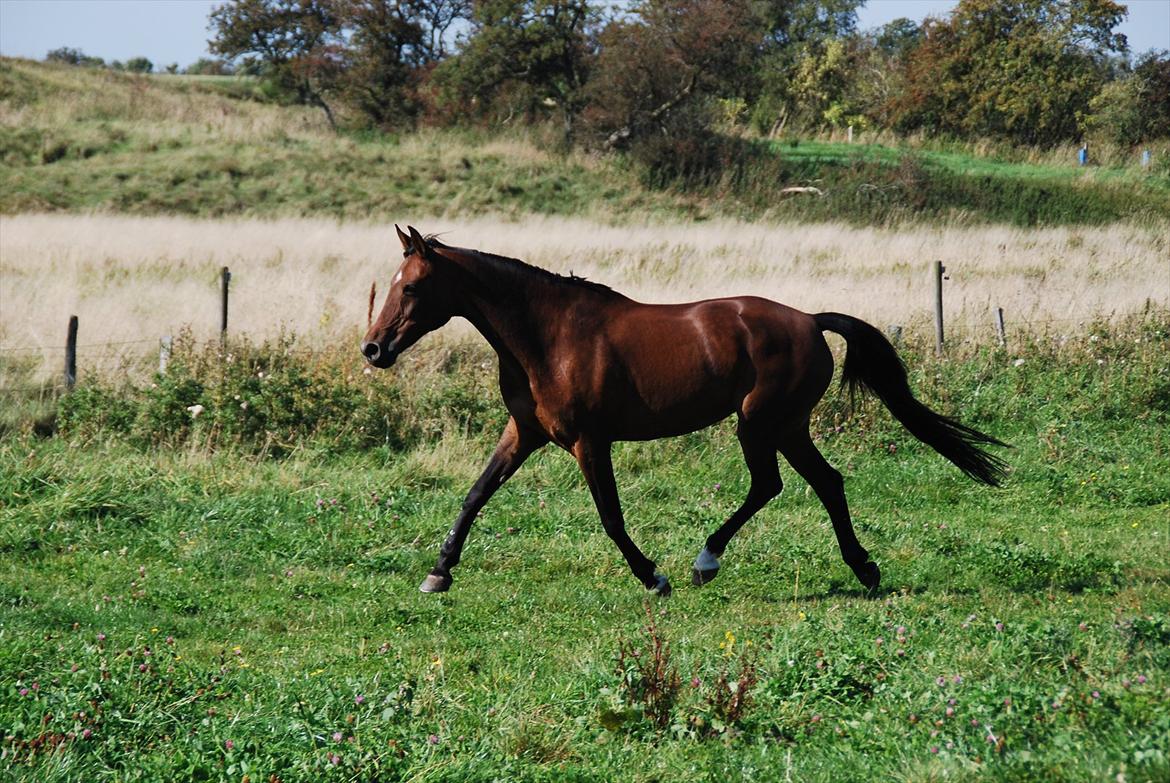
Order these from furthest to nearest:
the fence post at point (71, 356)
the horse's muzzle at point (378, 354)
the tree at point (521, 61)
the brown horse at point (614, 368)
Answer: the tree at point (521, 61) < the fence post at point (71, 356) < the brown horse at point (614, 368) < the horse's muzzle at point (378, 354)

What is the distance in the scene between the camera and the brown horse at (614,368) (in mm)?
7168

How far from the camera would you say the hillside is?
92.7ft

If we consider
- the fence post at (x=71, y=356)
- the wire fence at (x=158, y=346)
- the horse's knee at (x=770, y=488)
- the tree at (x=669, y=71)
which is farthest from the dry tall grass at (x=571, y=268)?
the tree at (x=669, y=71)

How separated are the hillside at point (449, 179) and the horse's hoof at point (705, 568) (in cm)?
2056

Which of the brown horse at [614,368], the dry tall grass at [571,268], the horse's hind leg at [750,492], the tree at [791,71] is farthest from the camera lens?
the tree at [791,71]

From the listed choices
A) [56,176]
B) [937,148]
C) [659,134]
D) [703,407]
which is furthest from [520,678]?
[937,148]

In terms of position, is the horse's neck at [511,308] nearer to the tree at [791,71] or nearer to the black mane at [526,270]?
the black mane at [526,270]

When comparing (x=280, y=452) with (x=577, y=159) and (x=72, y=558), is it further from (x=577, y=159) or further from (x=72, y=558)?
(x=577, y=159)

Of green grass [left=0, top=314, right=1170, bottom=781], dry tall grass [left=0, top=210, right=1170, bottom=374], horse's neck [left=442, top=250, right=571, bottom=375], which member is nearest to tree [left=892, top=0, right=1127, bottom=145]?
dry tall grass [left=0, top=210, right=1170, bottom=374]

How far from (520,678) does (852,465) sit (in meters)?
5.78

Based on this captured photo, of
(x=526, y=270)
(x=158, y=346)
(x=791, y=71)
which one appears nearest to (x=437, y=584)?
(x=526, y=270)

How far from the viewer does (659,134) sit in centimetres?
3541

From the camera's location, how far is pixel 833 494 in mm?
7512

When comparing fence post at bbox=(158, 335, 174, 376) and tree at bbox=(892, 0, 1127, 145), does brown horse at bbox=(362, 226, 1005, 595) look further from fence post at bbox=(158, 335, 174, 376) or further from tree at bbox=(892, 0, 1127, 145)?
tree at bbox=(892, 0, 1127, 145)
